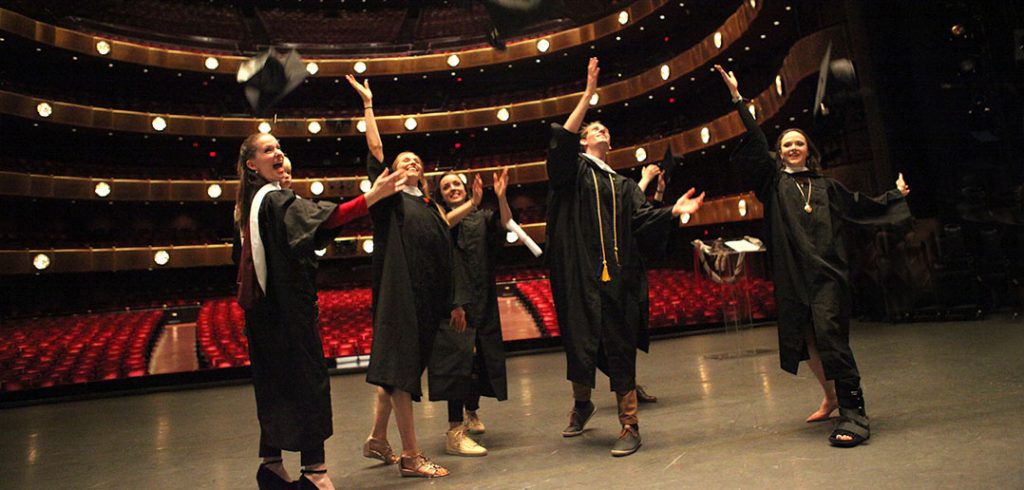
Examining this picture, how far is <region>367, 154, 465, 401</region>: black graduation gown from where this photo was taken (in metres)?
3.60

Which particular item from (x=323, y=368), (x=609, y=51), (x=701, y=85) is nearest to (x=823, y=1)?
(x=701, y=85)

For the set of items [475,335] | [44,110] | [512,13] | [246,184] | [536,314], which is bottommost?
[536,314]

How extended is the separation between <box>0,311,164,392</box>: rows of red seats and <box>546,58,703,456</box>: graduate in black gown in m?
8.46

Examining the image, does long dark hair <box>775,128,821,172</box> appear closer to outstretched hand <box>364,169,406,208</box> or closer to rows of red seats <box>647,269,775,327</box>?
outstretched hand <box>364,169,406,208</box>

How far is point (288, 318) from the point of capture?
10.1ft

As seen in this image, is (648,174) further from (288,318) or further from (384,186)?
(288,318)

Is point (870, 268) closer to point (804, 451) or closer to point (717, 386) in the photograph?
point (717, 386)

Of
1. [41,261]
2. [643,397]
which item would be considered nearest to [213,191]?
[41,261]

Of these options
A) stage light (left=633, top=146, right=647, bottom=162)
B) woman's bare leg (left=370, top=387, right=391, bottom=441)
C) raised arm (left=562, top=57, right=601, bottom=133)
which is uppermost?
→ stage light (left=633, top=146, right=647, bottom=162)

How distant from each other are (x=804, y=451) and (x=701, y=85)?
1986 centimetres

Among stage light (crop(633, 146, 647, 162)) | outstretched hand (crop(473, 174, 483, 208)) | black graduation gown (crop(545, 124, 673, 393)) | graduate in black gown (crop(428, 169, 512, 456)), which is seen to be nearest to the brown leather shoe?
black graduation gown (crop(545, 124, 673, 393))

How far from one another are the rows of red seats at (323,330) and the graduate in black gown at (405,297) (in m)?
4.45

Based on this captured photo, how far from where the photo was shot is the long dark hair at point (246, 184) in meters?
3.24

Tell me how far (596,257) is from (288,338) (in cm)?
187
